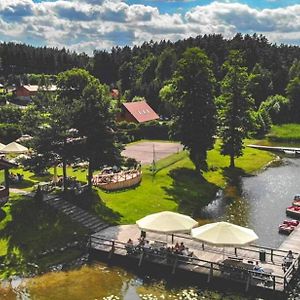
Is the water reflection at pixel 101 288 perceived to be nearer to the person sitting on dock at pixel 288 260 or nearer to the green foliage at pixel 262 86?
the person sitting on dock at pixel 288 260

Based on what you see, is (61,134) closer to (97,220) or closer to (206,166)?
(97,220)

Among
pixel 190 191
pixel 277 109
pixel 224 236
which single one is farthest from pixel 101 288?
pixel 277 109

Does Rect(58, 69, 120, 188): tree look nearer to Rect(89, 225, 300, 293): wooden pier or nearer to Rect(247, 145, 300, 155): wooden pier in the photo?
Rect(89, 225, 300, 293): wooden pier

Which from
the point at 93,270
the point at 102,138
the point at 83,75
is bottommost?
the point at 93,270

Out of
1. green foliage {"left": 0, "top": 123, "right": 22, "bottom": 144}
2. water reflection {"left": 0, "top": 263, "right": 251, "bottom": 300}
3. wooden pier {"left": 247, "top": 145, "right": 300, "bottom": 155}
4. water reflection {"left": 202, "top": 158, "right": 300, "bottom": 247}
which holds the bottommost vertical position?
water reflection {"left": 0, "top": 263, "right": 251, "bottom": 300}

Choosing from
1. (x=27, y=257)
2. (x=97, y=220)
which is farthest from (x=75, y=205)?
(x=27, y=257)

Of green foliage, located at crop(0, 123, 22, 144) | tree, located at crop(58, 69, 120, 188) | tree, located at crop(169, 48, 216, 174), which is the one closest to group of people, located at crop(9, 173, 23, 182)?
tree, located at crop(58, 69, 120, 188)
